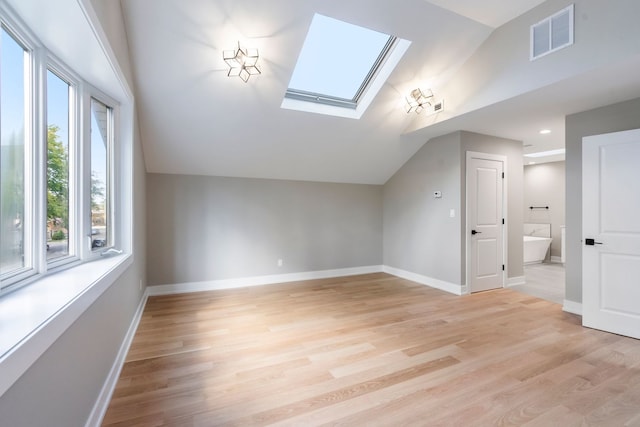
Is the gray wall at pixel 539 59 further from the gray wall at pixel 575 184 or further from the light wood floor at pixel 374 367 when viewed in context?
the light wood floor at pixel 374 367

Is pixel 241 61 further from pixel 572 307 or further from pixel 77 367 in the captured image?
pixel 572 307

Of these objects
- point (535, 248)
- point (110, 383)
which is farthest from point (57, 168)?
point (535, 248)

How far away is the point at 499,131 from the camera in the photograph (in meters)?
4.18

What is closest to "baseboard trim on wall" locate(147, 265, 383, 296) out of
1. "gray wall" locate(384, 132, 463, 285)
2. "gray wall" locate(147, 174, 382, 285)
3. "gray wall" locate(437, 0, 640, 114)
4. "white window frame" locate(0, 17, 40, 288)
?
"gray wall" locate(147, 174, 382, 285)

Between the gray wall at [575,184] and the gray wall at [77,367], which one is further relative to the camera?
the gray wall at [575,184]

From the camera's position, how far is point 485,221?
4383 mm

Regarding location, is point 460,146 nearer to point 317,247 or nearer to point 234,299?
point 317,247

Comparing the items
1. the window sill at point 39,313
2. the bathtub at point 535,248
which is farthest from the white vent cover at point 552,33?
the bathtub at point 535,248

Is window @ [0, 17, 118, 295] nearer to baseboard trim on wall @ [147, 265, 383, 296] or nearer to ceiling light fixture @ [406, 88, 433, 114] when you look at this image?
baseboard trim on wall @ [147, 265, 383, 296]

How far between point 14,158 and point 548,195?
8.86m

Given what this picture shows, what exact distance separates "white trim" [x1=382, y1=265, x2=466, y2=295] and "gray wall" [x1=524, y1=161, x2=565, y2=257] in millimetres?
4106

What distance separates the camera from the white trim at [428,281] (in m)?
4.20

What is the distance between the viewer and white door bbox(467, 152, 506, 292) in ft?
13.9

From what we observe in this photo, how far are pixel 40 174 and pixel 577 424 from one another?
10.8ft
